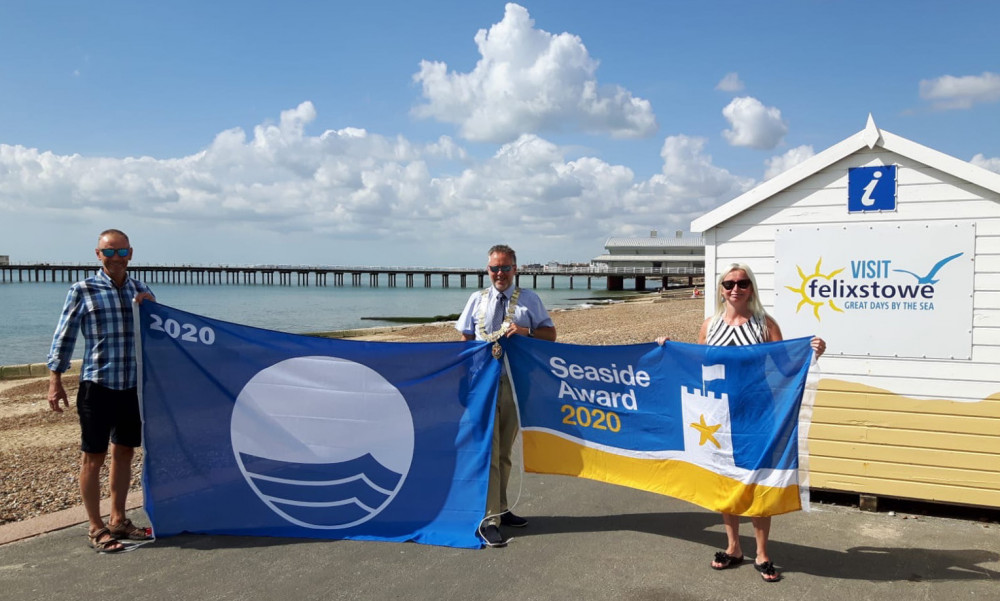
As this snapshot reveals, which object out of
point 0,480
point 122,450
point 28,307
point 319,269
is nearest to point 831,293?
point 122,450

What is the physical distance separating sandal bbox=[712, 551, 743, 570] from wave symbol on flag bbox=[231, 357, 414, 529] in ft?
6.79

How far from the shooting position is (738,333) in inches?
168

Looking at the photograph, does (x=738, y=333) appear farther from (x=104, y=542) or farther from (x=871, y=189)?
(x=104, y=542)

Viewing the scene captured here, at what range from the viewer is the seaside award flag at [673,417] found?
13.3 ft

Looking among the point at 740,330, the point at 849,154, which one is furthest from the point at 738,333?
the point at 849,154

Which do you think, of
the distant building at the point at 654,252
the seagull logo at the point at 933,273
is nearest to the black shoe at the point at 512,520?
the seagull logo at the point at 933,273

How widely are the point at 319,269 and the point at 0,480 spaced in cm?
13259

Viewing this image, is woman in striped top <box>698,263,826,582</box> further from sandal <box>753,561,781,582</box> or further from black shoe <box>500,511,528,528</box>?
black shoe <box>500,511,528,528</box>

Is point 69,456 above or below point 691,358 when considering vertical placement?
below

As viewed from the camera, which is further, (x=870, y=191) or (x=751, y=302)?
(x=870, y=191)

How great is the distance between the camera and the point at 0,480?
20.5 ft

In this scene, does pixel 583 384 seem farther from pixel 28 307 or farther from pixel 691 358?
pixel 28 307

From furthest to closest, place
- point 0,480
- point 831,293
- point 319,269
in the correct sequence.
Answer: point 319,269 < point 0,480 < point 831,293

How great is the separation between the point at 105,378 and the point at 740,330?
13.6 feet
